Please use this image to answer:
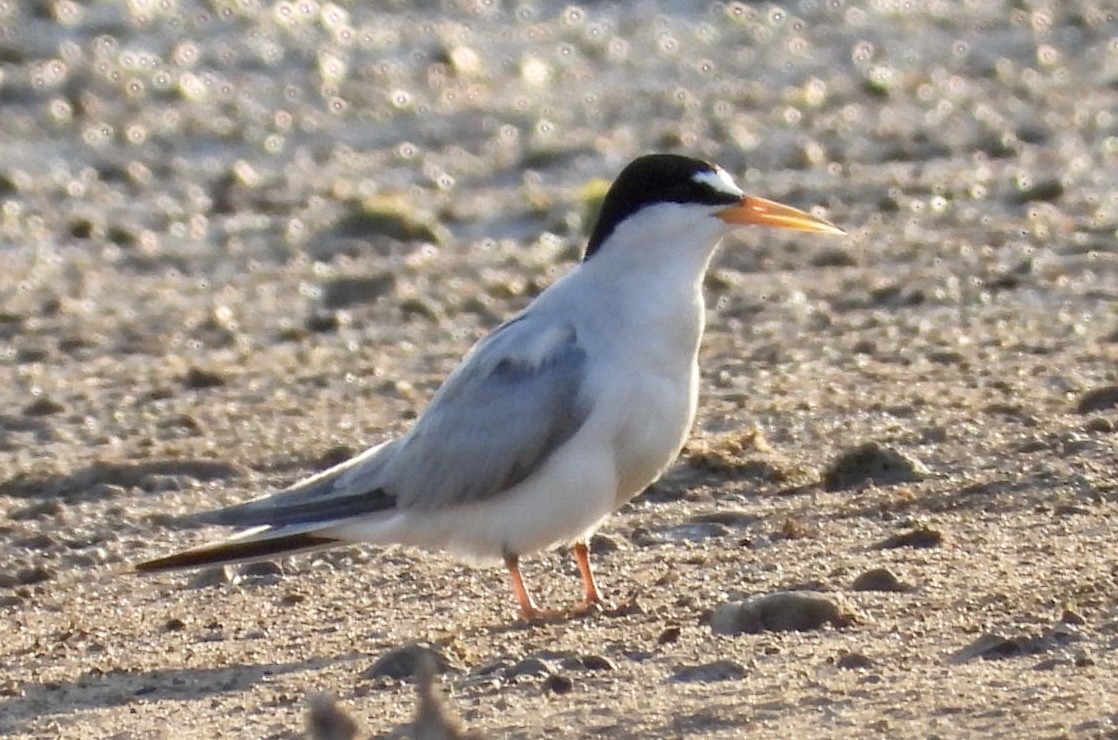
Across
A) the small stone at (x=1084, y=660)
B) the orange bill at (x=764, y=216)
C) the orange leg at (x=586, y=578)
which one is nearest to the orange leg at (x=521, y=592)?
the orange leg at (x=586, y=578)

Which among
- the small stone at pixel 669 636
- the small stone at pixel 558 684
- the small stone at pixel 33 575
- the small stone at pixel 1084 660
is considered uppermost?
the small stone at pixel 1084 660

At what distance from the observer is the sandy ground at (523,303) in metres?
5.25

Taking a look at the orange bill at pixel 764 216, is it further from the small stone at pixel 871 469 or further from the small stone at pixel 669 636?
the small stone at pixel 669 636

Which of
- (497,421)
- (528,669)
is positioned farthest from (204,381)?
(528,669)

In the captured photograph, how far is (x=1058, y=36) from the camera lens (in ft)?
52.0

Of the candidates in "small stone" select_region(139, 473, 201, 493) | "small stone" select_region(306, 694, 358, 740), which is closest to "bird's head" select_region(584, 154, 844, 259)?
"small stone" select_region(139, 473, 201, 493)

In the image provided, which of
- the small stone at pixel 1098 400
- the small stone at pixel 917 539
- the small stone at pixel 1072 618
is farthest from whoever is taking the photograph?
the small stone at pixel 1098 400

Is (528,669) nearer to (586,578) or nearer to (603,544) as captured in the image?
(586,578)

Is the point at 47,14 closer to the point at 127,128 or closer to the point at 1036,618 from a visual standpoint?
the point at 127,128

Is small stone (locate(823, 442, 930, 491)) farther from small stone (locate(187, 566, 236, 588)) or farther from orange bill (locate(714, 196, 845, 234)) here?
small stone (locate(187, 566, 236, 588))

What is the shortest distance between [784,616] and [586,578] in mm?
821

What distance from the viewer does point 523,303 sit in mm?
10039

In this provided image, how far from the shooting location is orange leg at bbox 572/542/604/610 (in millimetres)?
6059

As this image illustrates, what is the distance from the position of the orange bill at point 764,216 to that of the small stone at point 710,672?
5.34 ft
